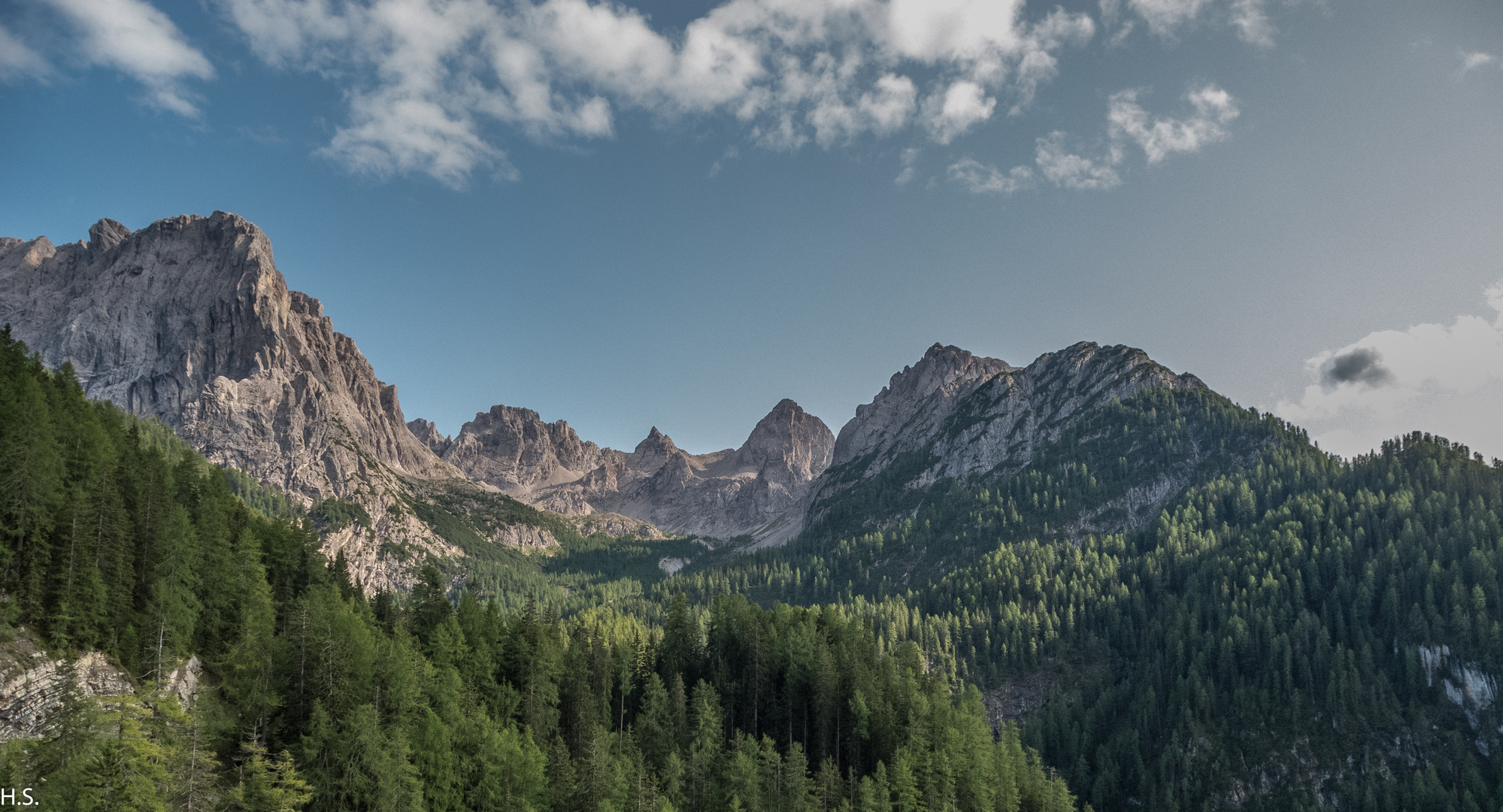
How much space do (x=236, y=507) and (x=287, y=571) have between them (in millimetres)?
8991

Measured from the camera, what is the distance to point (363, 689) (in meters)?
55.8

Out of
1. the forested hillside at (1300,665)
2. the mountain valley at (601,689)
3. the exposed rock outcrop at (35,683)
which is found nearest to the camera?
the exposed rock outcrop at (35,683)

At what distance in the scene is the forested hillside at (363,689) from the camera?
146 feet

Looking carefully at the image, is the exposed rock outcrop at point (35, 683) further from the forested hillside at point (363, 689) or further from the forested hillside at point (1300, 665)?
the forested hillside at point (1300, 665)

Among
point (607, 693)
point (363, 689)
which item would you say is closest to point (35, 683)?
point (363, 689)

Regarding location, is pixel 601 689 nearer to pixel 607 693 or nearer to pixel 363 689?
pixel 607 693

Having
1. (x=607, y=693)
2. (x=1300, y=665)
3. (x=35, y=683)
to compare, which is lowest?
(x=1300, y=665)

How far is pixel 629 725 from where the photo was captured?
7938cm

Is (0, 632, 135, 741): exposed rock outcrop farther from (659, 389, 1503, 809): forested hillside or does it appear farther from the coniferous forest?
(659, 389, 1503, 809): forested hillside

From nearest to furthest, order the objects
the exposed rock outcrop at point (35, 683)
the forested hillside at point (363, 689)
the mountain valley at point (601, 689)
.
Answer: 1. the exposed rock outcrop at point (35, 683)
2. the forested hillside at point (363, 689)
3. the mountain valley at point (601, 689)

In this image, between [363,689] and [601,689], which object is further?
[601,689]

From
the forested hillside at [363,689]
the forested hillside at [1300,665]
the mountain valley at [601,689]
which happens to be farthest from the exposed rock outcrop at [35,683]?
the forested hillside at [1300,665]

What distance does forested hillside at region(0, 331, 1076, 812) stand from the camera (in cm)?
4459

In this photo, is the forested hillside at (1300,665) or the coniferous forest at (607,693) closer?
the coniferous forest at (607,693)
